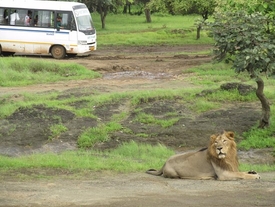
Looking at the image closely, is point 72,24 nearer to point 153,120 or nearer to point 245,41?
point 153,120

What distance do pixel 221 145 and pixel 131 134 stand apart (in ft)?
21.7

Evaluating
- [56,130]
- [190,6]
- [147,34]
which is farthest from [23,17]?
[56,130]

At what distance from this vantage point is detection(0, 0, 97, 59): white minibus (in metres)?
29.8

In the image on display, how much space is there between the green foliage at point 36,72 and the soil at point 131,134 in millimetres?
659

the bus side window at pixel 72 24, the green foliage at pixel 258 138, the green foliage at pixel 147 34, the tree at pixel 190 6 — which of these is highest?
the tree at pixel 190 6

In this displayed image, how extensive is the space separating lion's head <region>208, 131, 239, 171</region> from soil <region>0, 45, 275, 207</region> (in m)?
0.33

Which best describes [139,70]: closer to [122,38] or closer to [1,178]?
[122,38]

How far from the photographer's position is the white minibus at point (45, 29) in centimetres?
2983

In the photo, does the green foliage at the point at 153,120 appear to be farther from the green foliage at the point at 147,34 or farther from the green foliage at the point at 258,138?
the green foliage at the point at 147,34

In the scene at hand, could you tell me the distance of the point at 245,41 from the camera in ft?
50.1

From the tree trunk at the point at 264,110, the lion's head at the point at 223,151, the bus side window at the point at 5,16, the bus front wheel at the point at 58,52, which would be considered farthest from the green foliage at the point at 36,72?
the lion's head at the point at 223,151

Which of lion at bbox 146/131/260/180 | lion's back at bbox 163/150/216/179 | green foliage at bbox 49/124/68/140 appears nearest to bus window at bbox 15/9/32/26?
green foliage at bbox 49/124/68/140

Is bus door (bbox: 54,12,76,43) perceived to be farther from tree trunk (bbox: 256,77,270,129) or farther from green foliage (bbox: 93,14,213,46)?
tree trunk (bbox: 256,77,270,129)

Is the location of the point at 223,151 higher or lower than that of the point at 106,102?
higher
